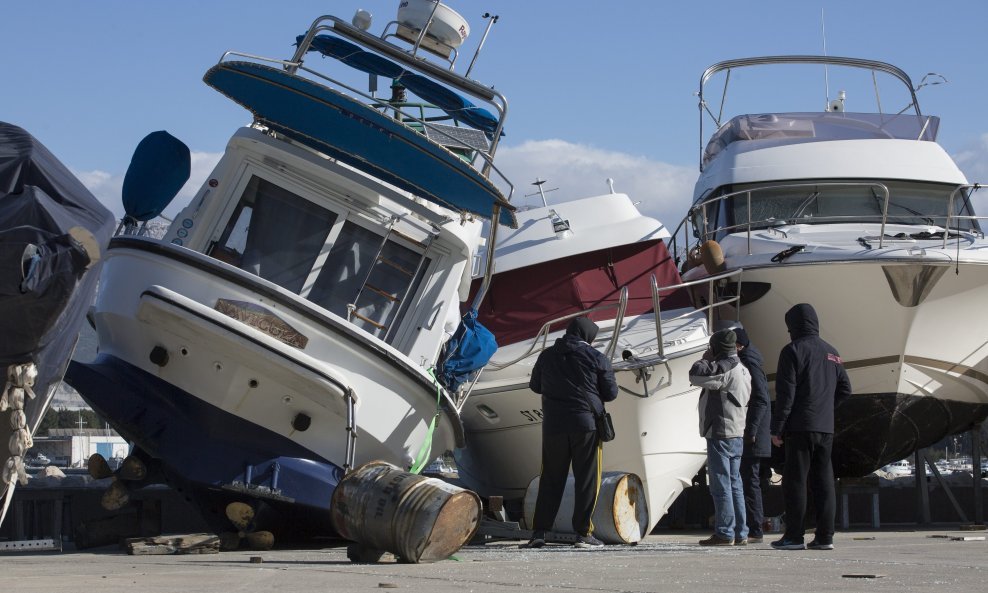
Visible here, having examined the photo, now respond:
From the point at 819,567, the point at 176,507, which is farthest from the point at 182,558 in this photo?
the point at 176,507

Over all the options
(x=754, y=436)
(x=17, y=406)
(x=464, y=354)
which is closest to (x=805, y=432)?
(x=754, y=436)

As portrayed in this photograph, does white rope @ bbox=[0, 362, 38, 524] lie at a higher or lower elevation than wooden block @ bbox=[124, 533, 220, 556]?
higher

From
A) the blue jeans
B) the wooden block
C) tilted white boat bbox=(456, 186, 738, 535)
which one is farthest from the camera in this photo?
tilted white boat bbox=(456, 186, 738, 535)

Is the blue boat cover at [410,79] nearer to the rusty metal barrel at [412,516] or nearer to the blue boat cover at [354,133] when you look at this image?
the blue boat cover at [354,133]

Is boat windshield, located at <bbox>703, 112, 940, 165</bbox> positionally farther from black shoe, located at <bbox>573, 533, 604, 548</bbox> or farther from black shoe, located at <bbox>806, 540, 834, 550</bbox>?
black shoe, located at <bbox>806, 540, 834, 550</bbox>

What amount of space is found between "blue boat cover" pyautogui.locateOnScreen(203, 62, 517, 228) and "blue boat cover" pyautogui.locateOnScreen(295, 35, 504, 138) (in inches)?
60.0

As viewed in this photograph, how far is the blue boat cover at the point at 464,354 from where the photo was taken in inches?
390

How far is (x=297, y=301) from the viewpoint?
8.68 meters

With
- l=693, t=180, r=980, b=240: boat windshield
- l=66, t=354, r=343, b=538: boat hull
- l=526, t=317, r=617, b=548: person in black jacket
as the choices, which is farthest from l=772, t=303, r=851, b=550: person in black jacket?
l=693, t=180, r=980, b=240: boat windshield

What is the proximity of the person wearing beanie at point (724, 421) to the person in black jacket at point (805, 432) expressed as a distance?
3.11 feet

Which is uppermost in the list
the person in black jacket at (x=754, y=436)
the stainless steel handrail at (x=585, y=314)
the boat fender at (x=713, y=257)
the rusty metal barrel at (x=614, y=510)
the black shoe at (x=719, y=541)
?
the boat fender at (x=713, y=257)

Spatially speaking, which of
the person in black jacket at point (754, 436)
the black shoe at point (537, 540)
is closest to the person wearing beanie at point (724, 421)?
the person in black jacket at point (754, 436)

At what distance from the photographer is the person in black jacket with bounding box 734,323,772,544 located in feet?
31.1

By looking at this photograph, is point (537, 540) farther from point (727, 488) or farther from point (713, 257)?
point (713, 257)
